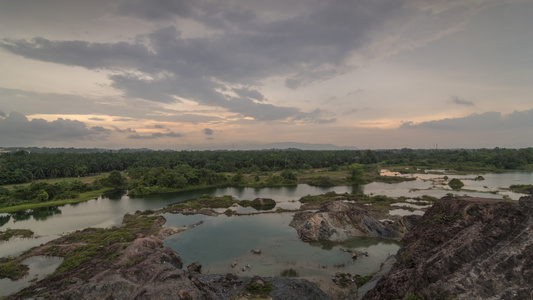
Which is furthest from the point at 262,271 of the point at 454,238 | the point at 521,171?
the point at 521,171

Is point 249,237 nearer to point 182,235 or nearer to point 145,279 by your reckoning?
point 182,235

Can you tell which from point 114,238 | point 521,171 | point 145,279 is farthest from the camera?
point 521,171

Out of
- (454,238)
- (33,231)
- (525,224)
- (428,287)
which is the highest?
(525,224)

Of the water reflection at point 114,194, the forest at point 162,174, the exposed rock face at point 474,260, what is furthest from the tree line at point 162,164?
the exposed rock face at point 474,260

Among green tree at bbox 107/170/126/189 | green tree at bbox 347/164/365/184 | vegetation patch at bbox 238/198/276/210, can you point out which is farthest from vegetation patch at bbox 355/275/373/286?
green tree at bbox 107/170/126/189

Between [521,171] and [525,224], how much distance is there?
368ft

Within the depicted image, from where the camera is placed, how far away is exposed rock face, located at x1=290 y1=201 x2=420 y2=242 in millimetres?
32594

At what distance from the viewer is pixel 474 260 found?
14.7 metres

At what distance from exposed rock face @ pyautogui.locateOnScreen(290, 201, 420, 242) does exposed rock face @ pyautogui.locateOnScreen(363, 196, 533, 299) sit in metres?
13.2

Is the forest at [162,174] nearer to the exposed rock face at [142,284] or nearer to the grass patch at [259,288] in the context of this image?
the exposed rock face at [142,284]

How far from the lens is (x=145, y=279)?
66.3ft

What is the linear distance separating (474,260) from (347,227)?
20.0 m

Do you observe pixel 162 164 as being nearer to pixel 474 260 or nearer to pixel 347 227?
pixel 347 227

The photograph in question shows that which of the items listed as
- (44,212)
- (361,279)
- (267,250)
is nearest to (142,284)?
(267,250)
